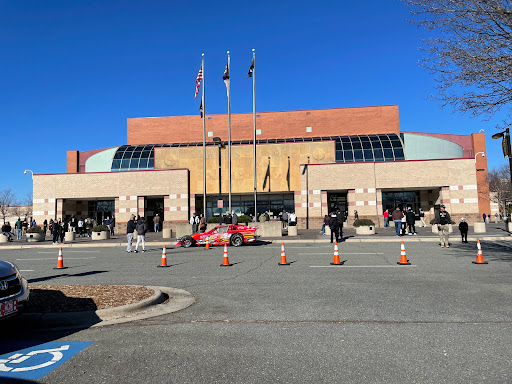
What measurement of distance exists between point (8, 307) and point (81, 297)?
7.14 ft

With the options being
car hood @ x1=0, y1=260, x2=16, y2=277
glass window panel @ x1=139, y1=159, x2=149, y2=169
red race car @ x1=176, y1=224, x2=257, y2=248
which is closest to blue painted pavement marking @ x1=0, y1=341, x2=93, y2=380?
car hood @ x1=0, y1=260, x2=16, y2=277

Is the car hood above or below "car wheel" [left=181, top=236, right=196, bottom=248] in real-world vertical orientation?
above

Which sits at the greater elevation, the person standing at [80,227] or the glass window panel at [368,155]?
the glass window panel at [368,155]

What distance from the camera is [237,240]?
20.2 meters

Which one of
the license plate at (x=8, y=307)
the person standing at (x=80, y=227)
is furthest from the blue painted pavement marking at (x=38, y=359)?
the person standing at (x=80, y=227)

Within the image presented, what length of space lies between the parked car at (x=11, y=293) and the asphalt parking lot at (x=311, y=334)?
429 mm

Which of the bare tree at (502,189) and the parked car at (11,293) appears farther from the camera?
the bare tree at (502,189)

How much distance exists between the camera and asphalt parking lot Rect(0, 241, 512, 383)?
3.97m

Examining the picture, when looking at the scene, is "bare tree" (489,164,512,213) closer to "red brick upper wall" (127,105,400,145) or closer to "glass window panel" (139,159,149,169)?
"red brick upper wall" (127,105,400,145)

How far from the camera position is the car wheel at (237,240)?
2011cm

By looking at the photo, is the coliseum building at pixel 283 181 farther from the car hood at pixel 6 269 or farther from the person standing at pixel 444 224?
the car hood at pixel 6 269

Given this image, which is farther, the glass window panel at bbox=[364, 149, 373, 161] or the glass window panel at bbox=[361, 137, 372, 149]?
the glass window panel at bbox=[361, 137, 372, 149]

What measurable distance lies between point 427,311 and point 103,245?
69.8 ft

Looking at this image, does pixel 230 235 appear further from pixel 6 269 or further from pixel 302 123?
pixel 302 123
